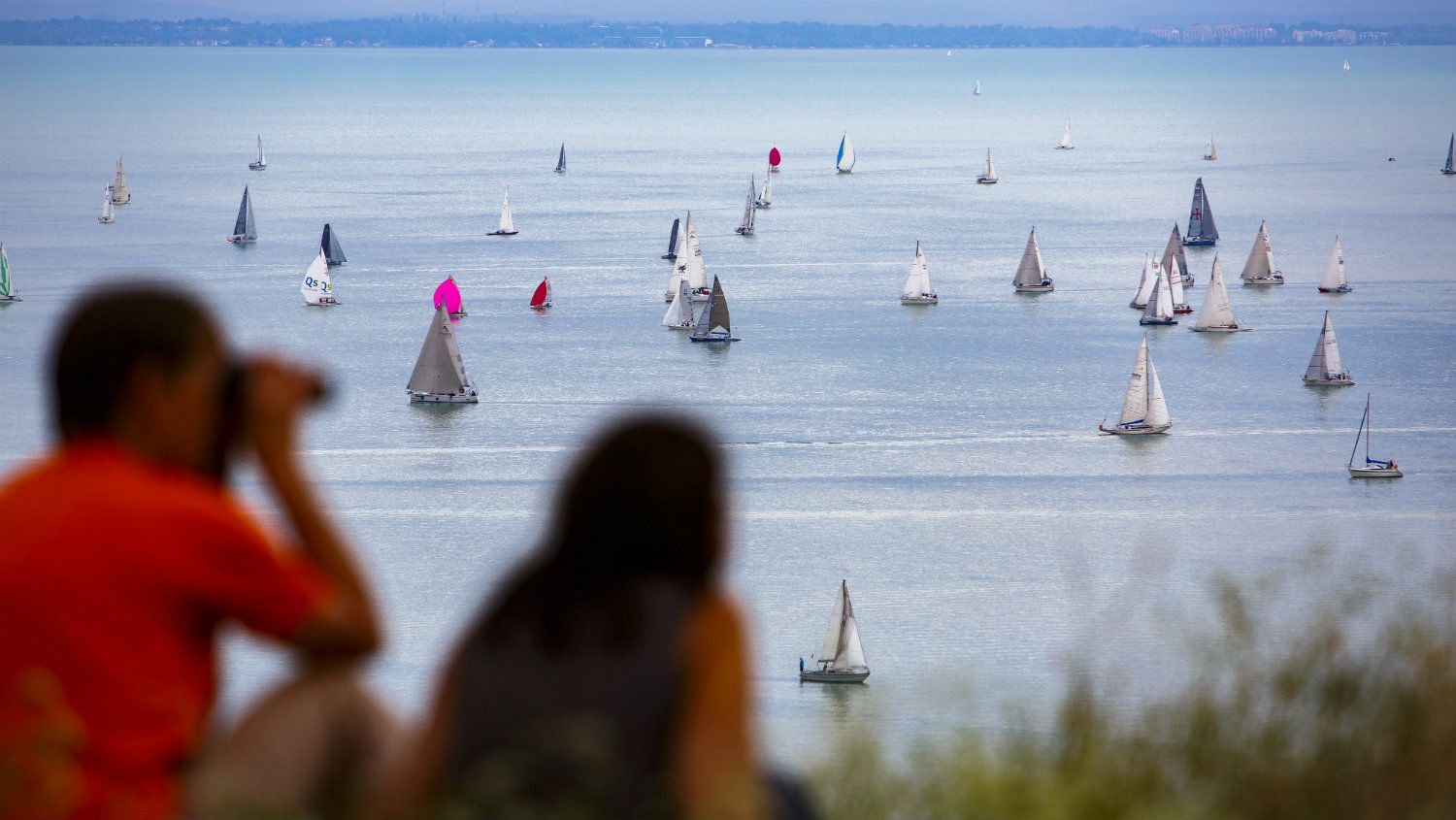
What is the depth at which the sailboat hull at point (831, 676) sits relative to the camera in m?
28.5

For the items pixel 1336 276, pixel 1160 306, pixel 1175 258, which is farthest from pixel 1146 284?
pixel 1336 276

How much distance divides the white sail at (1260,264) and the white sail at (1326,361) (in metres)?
20.0

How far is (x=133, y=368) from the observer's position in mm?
2873

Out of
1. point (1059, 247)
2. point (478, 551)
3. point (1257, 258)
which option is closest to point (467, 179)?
point (1059, 247)

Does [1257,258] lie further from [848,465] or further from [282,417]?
[282,417]

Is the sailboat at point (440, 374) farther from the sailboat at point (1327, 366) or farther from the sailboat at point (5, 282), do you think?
the sailboat at point (1327, 366)

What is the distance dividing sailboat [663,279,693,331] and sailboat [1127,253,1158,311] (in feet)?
53.1

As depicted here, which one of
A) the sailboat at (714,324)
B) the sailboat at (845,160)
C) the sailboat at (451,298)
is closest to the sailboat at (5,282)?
the sailboat at (451,298)

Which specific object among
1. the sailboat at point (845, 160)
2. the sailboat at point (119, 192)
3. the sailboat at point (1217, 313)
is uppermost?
the sailboat at point (845, 160)

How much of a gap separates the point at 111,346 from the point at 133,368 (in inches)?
1.9

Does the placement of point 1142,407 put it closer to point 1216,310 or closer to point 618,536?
point 1216,310

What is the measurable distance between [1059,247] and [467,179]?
44768mm

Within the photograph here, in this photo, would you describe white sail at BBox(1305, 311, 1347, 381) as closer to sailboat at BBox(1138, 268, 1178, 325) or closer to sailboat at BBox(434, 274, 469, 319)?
sailboat at BBox(1138, 268, 1178, 325)

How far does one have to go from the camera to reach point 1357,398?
50594mm
